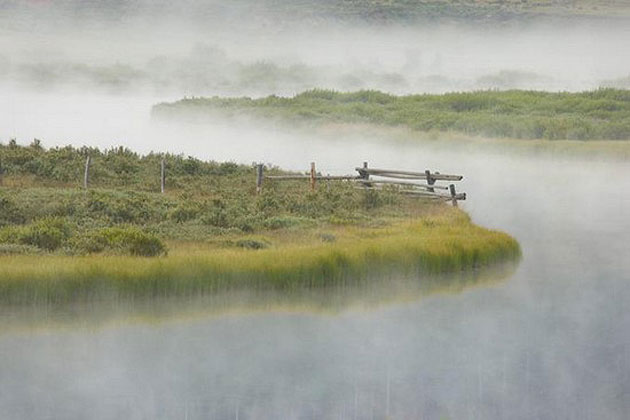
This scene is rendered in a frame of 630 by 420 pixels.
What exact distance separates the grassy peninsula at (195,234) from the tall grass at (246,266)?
3 centimetres

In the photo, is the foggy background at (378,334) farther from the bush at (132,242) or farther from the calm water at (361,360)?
the bush at (132,242)

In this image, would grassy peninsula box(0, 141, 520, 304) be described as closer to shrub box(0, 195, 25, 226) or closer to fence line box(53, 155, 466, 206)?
shrub box(0, 195, 25, 226)

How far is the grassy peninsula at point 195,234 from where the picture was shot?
3167 centimetres

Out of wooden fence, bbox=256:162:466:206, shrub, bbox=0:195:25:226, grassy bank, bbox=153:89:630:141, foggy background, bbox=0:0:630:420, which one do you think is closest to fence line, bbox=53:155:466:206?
wooden fence, bbox=256:162:466:206

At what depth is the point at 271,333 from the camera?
92.9 feet

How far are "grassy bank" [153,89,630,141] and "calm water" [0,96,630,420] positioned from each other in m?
51.7

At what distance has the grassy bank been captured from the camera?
8850 centimetres

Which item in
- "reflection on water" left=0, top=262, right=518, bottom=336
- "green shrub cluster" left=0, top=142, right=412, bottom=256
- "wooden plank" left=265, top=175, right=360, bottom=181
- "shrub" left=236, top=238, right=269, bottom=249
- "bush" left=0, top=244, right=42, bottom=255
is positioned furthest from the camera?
"wooden plank" left=265, top=175, right=360, bottom=181

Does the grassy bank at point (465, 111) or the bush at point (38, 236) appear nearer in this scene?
the bush at point (38, 236)

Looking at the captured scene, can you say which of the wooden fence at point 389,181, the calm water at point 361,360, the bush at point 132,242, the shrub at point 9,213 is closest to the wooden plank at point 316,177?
the wooden fence at point 389,181

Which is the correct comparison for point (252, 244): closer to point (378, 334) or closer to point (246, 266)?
point (246, 266)

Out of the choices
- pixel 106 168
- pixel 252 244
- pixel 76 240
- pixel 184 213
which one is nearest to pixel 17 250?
pixel 76 240

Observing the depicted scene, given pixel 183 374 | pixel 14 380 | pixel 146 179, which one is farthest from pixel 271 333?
pixel 146 179

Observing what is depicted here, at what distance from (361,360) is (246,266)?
7316 millimetres
